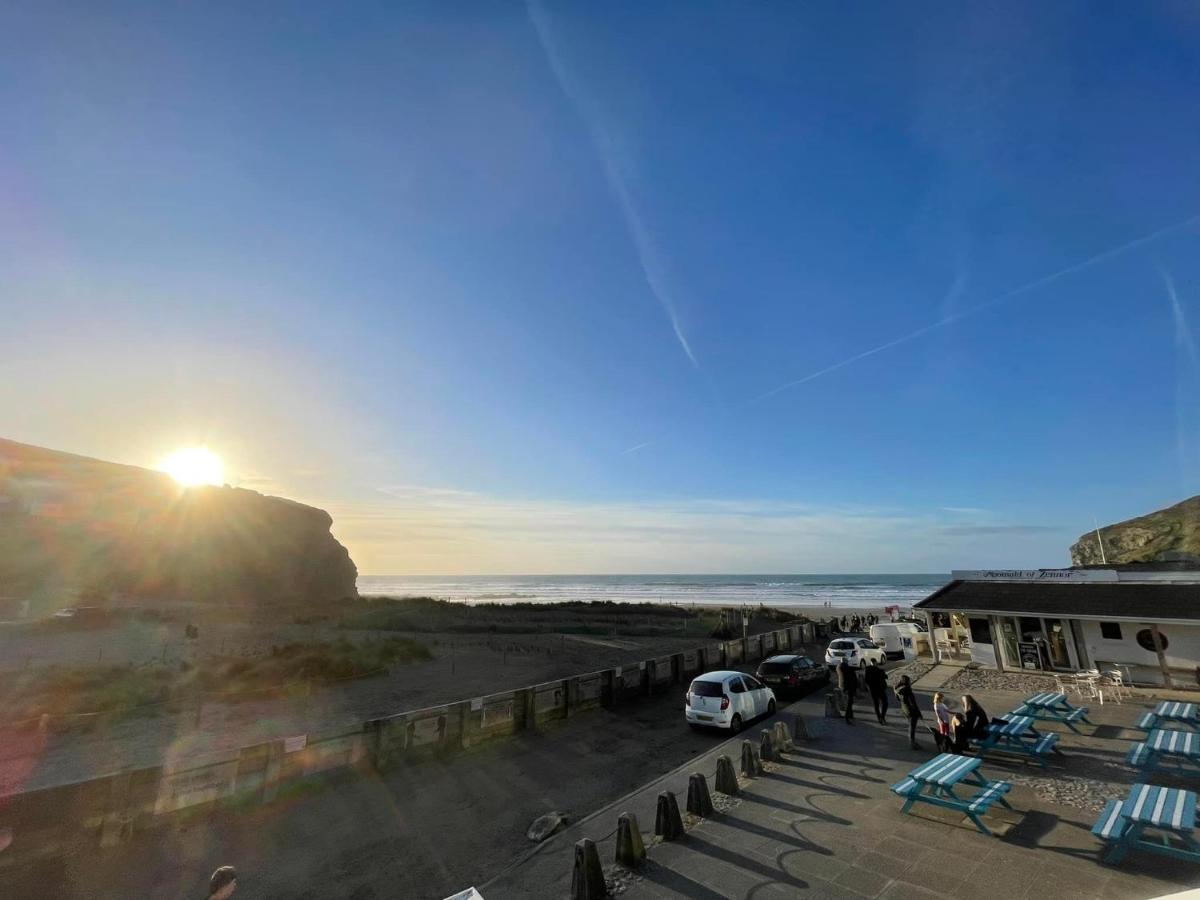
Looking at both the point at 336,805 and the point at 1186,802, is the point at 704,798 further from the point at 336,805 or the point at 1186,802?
the point at 336,805

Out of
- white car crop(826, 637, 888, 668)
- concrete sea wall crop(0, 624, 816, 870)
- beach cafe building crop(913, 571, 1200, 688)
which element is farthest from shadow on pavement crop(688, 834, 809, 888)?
white car crop(826, 637, 888, 668)

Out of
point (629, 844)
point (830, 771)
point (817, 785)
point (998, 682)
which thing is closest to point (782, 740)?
point (830, 771)

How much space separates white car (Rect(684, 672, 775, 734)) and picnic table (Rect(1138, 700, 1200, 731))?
8475 mm

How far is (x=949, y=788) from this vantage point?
835 cm

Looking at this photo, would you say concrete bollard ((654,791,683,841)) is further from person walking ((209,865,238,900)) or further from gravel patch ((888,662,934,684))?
gravel patch ((888,662,934,684))

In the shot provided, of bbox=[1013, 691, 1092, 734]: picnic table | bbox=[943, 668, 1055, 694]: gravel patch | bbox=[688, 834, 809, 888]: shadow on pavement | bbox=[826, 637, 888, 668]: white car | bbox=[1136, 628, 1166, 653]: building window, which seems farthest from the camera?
bbox=[826, 637, 888, 668]: white car

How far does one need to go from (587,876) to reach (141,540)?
94.3m

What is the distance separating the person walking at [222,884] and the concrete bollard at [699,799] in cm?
651

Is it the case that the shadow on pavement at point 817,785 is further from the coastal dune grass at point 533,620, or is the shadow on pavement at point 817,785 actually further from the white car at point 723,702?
the coastal dune grass at point 533,620

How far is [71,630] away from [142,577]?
38.1 m

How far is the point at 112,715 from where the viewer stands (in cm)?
1869

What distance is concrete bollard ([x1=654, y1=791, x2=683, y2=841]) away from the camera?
786 centimetres

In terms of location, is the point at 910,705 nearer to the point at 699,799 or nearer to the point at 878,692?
the point at 878,692

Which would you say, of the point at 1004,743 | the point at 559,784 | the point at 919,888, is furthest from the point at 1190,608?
the point at 559,784
